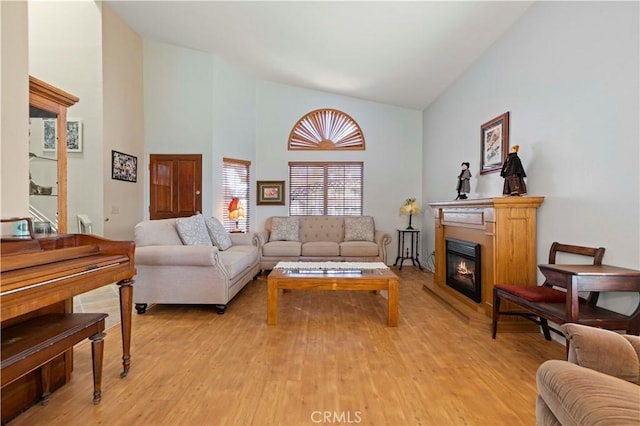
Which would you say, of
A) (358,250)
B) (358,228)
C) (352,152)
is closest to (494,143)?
(358,250)

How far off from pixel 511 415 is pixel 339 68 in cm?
460

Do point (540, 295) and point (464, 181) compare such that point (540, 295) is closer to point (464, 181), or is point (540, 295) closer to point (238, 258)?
point (464, 181)

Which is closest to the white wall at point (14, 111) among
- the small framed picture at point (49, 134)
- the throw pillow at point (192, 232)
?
the small framed picture at point (49, 134)

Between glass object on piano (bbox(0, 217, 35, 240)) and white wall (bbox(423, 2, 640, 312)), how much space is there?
11.8 ft

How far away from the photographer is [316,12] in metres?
3.43

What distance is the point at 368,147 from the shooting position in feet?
20.0

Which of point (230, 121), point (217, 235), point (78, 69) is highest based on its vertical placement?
point (78, 69)

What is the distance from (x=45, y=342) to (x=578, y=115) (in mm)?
3684

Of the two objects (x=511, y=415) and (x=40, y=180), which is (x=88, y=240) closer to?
(x=40, y=180)

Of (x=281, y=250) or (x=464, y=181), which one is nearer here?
(x=464, y=181)

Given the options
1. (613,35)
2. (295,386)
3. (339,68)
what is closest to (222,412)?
(295,386)

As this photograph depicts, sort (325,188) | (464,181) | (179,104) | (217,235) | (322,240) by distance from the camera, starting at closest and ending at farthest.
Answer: (464,181), (217,235), (179,104), (322,240), (325,188)

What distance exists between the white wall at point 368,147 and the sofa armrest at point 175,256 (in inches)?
118

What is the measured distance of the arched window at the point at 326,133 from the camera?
609cm
